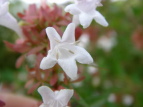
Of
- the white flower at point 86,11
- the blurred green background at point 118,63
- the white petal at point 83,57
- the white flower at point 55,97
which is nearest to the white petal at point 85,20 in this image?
the white flower at point 86,11

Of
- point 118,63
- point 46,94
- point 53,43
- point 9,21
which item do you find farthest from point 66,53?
point 118,63

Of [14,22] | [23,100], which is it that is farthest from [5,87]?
[14,22]

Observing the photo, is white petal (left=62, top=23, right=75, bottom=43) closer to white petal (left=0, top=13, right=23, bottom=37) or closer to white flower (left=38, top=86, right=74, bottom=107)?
white flower (left=38, top=86, right=74, bottom=107)

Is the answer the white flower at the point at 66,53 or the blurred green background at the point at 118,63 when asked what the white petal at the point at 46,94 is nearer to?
the white flower at the point at 66,53

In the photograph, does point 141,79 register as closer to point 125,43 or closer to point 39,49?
point 125,43

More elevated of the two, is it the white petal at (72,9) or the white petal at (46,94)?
the white petal at (72,9)

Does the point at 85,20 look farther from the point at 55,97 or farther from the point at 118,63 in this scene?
the point at 118,63

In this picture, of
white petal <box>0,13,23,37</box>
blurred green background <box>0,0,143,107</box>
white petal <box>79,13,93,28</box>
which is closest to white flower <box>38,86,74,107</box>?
white petal <box>79,13,93,28</box>
